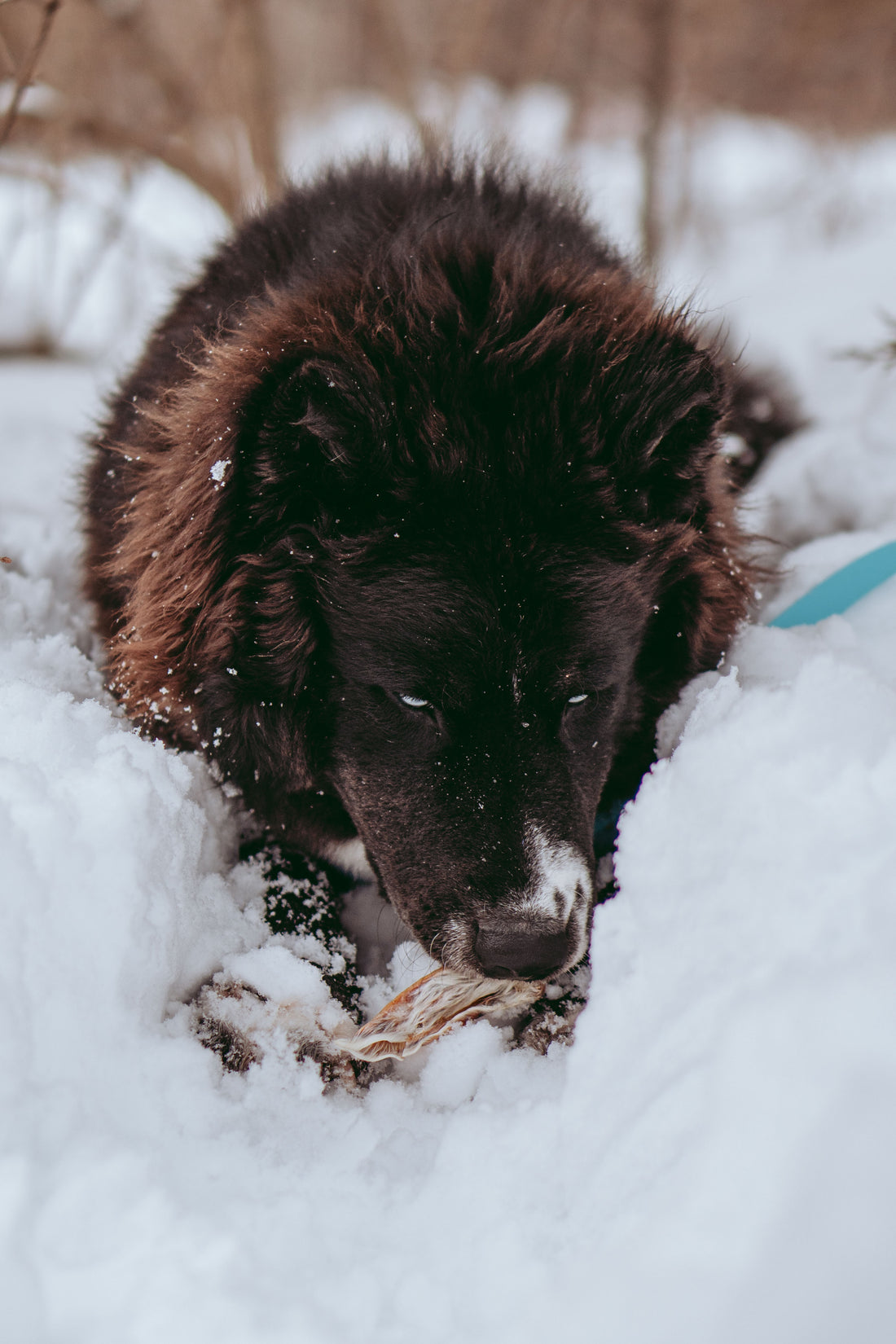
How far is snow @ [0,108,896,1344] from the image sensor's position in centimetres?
132

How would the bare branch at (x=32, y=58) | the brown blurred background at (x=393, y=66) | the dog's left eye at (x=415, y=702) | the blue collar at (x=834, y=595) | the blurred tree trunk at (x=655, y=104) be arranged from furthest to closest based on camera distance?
the blurred tree trunk at (x=655, y=104) → the brown blurred background at (x=393, y=66) → the bare branch at (x=32, y=58) → the blue collar at (x=834, y=595) → the dog's left eye at (x=415, y=702)

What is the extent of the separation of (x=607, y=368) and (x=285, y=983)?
1490 millimetres

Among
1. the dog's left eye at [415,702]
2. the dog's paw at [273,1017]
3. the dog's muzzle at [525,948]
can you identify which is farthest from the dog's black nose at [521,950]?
the dog's left eye at [415,702]

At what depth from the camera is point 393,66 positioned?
6.75 meters

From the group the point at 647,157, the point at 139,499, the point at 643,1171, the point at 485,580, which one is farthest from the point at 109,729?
the point at 647,157

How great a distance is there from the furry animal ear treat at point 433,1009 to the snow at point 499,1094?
0.06 meters

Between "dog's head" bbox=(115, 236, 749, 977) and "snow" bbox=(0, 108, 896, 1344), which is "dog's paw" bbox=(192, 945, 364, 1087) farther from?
"dog's head" bbox=(115, 236, 749, 977)

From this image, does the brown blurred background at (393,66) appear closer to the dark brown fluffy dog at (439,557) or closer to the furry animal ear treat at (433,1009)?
the dark brown fluffy dog at (439,557)

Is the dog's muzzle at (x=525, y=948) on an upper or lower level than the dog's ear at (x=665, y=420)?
lower

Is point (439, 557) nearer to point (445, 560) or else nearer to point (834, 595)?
point (445, 560)

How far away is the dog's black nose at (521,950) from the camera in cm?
189

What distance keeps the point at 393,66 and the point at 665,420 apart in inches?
242

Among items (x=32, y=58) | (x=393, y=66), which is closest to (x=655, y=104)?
(x=393, y=66)

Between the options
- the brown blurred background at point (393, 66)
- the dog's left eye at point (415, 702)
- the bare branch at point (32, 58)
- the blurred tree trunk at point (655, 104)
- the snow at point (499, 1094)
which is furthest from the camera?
the blurred tree trunk at point (655, 104)
